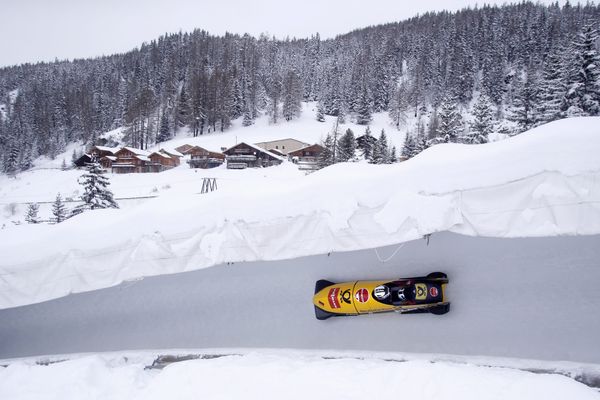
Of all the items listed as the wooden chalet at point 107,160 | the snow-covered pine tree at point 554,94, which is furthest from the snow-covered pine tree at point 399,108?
the wooden chalet at point 107,160

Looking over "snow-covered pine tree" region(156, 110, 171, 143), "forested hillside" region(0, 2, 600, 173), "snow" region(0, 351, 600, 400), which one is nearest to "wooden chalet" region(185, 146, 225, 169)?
"snow-covered pine tree" region(156, 110, 171, 143)

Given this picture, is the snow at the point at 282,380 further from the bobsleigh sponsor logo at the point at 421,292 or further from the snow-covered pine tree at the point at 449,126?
the snow-covered pine tree at the point at 449,126

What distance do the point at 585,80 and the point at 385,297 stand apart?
2190 cm

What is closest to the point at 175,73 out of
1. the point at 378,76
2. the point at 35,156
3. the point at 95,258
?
the point at 35,156

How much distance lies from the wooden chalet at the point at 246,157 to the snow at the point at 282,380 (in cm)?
4216

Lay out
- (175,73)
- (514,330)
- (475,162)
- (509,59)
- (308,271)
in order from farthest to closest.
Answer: (175,73)
(509,59)
(308,271)
(514,330)
(475,162)

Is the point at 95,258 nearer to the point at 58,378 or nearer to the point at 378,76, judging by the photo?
the point at 58,378

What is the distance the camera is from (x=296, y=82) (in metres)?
73.4

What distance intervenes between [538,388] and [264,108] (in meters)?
78.0

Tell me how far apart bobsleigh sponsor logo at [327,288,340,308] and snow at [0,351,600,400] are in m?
0.73

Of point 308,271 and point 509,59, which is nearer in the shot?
point 308,271

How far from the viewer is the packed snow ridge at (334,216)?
3.67 m

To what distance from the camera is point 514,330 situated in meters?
4.43

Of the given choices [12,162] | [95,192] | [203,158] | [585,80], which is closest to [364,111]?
[203,158]
